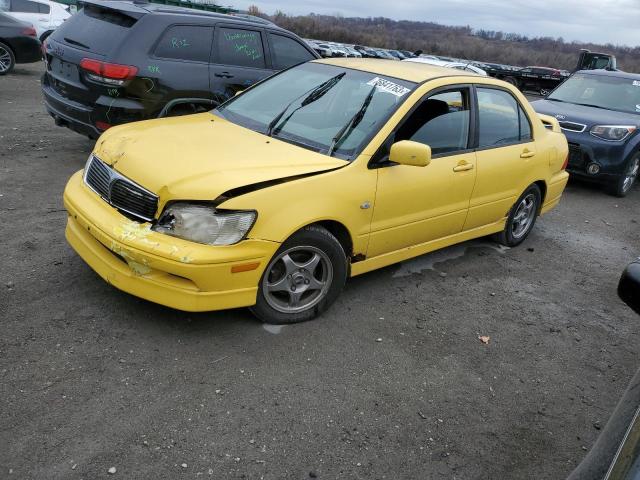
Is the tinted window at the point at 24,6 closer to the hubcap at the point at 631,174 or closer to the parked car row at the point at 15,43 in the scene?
the parked car row at the point at 15,43

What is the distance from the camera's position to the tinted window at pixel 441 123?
4.20 metres

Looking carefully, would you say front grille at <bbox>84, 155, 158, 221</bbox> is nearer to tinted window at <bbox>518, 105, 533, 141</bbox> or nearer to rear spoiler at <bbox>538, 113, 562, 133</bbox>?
tinted window at <bbox>518, 105, 533, 141</bbox>

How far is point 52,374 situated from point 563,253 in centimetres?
493

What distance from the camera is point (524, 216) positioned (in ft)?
19.2

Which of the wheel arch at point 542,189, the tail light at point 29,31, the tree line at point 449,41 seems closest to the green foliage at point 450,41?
the tree line at point 449,41

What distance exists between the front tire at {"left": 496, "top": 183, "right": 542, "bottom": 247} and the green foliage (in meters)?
55.0

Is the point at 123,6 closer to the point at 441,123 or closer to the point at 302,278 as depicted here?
the point at 441,123

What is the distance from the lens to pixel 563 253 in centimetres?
596

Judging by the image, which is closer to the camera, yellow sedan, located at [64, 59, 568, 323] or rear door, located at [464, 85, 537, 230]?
yellow sedan, located at [64, 59, 568, 323]

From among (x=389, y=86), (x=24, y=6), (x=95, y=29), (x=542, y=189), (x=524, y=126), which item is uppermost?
(x=389, y=86)

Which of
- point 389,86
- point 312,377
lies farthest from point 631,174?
point 312,377

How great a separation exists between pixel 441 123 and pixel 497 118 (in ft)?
2.81

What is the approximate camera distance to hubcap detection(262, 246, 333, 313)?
363 centimetres

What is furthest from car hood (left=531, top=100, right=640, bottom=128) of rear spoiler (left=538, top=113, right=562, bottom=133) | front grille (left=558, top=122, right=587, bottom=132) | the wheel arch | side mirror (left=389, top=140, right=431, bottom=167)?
side mirror (left=389, top=140, right=431, bottom=167)
